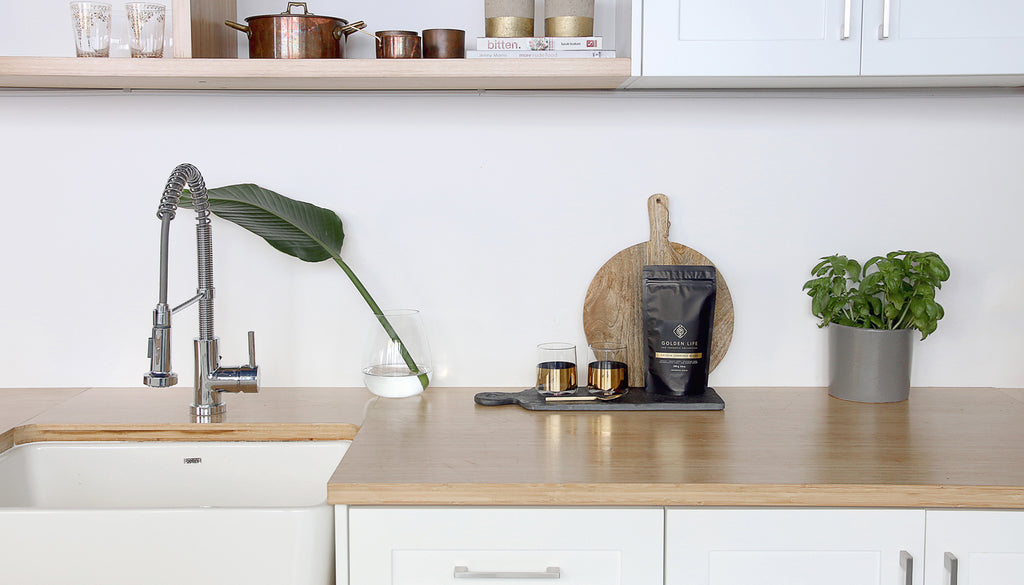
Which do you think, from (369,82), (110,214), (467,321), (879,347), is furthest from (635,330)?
(110,214)

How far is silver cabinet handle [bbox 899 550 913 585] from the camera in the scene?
136cm

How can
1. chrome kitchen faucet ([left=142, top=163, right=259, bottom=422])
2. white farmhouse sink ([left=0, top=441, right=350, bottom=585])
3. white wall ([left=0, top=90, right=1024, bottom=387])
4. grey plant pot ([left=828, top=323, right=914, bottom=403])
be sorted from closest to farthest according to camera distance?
1. white farmhouse sink ([left=0, top=441, right=350, bottom=585])
2. chrome kitchen faucet ([left=142, top=163, right=259, bottom=422])
3. grey plant pot ([left=828, top=323, right=914, bottom=403])
4. white wall ([left=0, top=90, right=1024, bottom=387])

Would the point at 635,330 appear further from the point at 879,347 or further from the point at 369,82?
the point at 369,82

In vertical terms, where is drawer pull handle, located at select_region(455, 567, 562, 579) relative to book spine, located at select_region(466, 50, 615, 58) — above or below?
below

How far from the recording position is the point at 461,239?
1984 millimetres

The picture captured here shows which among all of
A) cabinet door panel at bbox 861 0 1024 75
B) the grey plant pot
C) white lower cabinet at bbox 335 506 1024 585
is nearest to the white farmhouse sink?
white lower cabinet at bbox 335 506 1024 585

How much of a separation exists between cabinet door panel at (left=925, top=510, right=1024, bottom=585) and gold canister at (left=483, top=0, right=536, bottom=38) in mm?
1106

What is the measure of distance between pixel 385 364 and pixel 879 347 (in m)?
1.01

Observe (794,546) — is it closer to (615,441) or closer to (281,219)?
(615,441)

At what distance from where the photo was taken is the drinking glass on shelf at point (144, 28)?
5.50 feet

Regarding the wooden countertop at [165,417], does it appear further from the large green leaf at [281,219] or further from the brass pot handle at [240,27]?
the brass pot handle at [240,27]

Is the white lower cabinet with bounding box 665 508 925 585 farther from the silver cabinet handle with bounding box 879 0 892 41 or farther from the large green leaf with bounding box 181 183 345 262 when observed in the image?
the large green leaf with bounding box 181 183 345 262

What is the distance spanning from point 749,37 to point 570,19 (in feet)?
1.10

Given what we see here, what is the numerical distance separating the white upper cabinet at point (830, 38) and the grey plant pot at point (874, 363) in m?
0.52
